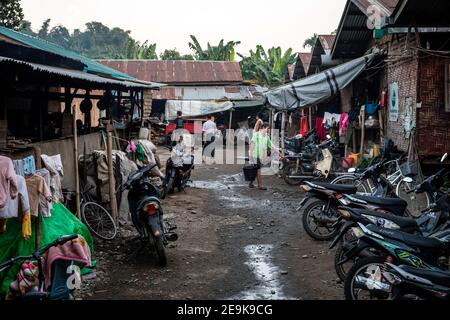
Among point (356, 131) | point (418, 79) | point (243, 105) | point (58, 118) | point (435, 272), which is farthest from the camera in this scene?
point (243, 105)

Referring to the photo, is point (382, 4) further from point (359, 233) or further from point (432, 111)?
point (359, 233)

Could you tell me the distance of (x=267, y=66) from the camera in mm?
31062

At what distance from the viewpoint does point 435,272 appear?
3.67 metres

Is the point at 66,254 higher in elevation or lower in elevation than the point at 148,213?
lower

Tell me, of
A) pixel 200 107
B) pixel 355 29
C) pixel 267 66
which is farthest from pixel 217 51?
pixel 355 29

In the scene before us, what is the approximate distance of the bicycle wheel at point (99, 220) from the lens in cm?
729

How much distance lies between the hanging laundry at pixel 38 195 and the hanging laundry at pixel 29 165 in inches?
5.1

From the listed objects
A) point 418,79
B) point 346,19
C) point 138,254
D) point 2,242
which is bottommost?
point 138,254

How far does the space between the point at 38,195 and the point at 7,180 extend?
0.51 m

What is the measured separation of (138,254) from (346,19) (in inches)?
350

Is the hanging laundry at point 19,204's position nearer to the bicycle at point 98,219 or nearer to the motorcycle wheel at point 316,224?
the bicycle at point 98,219

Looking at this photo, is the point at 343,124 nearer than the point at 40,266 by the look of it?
No
